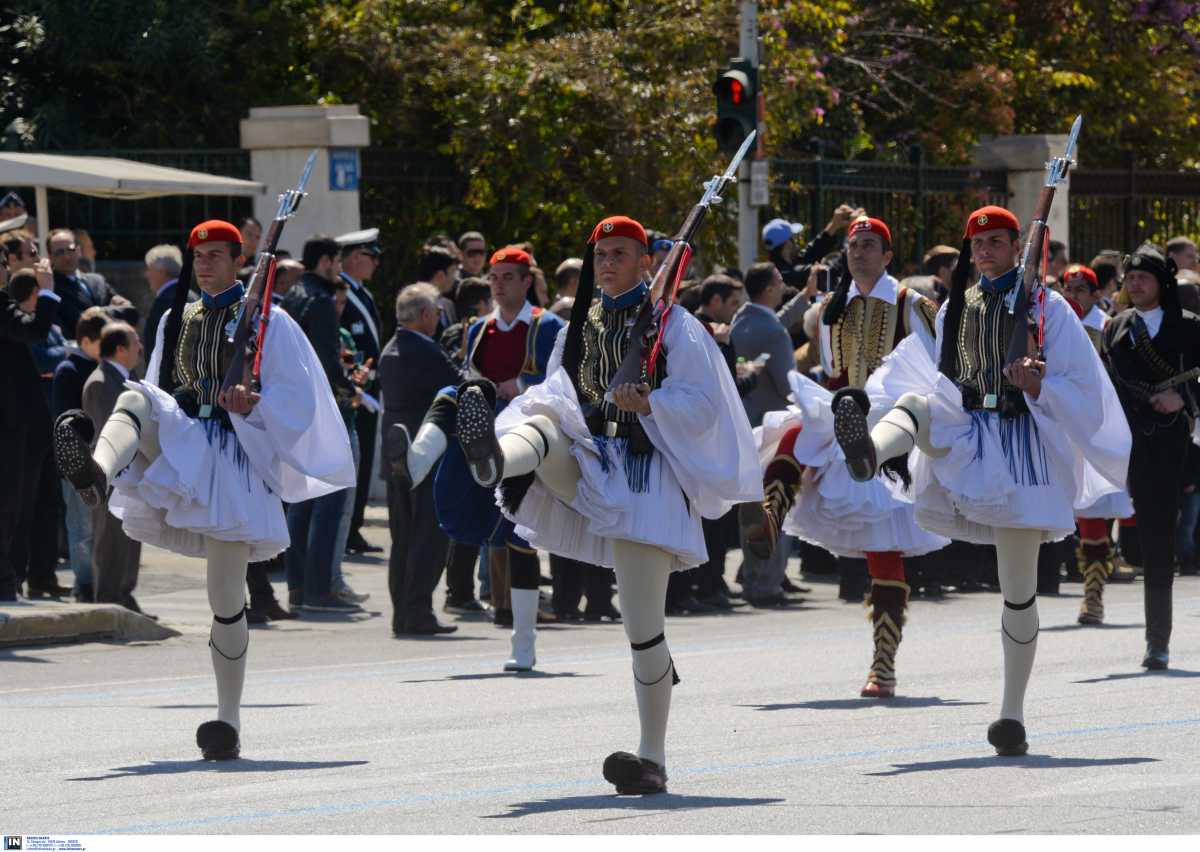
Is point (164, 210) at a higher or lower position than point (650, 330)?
higher

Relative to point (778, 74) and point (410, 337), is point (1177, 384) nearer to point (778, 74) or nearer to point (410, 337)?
point (410, 337)

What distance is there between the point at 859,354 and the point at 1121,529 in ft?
20.0

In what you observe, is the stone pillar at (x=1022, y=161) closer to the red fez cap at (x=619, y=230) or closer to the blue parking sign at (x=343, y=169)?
the blue parking sign at (x=343, y=169)

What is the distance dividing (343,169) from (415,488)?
22.6 feet

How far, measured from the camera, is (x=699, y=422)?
840cm

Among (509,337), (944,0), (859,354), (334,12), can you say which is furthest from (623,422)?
(944,0)

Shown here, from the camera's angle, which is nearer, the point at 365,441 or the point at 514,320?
the point at 514,320

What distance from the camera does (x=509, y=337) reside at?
13.4 meters

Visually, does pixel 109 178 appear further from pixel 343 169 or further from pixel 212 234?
pixel 212 234

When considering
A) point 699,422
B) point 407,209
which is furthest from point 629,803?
point 407,209

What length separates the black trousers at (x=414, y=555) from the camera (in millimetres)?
13852

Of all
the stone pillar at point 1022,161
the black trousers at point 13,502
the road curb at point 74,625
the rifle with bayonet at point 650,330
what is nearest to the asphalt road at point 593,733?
the road curb at point 74,625

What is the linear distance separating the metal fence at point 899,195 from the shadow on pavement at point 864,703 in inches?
450

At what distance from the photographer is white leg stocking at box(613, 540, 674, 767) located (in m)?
8.29
